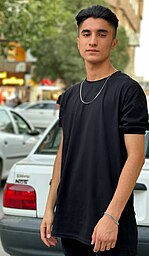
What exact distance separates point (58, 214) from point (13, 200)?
173cm

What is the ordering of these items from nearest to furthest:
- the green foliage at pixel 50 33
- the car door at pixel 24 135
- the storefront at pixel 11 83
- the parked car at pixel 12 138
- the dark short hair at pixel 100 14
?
the dark short hair at pixel 100 14 < the parked car at pixel 12 138 < the car door at pixel 24 135 < the green foliage at pixel 50 33 < the storefront at pixel 11 83

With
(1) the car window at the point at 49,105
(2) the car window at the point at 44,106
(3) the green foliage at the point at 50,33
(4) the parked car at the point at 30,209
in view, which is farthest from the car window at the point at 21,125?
(1) the car window at the point at 49,105

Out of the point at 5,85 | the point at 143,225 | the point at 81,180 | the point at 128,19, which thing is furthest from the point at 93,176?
the point at 128,19

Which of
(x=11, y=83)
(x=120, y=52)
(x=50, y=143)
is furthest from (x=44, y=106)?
(x=50, y=143)

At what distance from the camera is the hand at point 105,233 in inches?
85.9

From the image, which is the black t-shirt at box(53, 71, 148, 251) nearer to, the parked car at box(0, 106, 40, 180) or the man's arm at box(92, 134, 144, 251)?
the man's arm at box(92, 134, 144, 251)

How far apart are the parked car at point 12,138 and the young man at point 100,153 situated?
6208 millimetres

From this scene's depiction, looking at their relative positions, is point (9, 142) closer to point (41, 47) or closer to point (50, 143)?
point (50, 143)

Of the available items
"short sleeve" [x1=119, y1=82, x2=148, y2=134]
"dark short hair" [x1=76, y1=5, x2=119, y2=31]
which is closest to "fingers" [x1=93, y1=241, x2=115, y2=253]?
"short sleeve" [x1=119, y1=82, x2=148, y2=134]

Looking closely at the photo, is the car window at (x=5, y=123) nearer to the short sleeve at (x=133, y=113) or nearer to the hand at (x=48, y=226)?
the hand at (x=48, y=226)

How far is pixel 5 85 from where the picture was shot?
39375mm

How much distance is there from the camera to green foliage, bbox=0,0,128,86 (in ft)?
43.4

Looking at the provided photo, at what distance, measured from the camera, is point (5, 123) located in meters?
9.31

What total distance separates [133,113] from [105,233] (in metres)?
0.52
